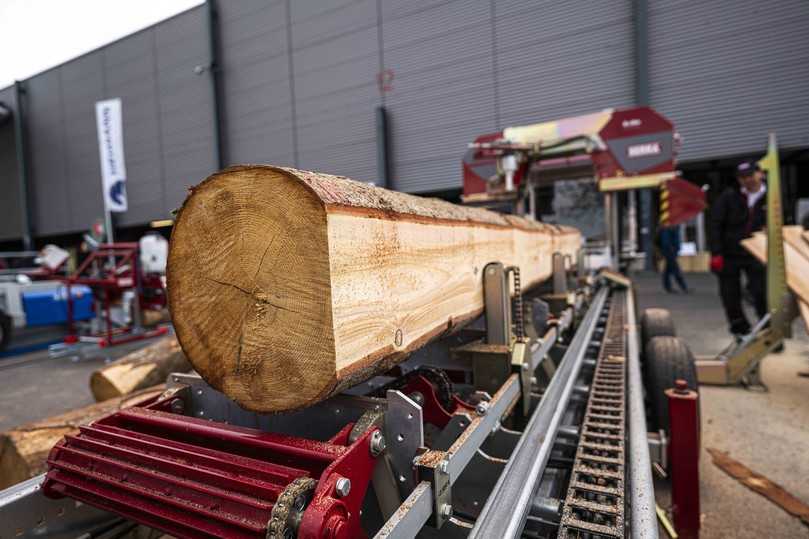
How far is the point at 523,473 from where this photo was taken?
4.30 ft

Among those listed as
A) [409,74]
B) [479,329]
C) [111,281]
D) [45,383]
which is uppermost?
[409,74]

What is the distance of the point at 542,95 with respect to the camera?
11.3 meters

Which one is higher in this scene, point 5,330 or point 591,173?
point 591,173

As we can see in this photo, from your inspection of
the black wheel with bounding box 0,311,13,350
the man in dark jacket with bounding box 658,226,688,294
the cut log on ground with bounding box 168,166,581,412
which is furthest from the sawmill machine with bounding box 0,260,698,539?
the man in dark jacket with bounding box 658,226,688,294

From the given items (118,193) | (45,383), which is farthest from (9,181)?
(45,383)

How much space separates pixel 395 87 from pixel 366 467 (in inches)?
527

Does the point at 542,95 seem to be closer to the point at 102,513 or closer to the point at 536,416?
the point at 536,416

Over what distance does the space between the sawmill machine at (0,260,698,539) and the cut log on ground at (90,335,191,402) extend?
2.62 m

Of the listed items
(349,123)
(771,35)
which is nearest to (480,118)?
(349,123)

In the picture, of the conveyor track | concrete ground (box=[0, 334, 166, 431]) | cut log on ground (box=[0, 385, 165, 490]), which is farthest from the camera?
concrete ground (box=[0, 334, 166, 431])

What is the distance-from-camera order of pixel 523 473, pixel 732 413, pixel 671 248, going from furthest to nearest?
pixel 671 248, pixel 732 413, pixel 523 473

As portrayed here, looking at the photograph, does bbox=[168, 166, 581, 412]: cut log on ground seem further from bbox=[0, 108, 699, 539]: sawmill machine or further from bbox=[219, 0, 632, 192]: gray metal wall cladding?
bbox=[219, 0, 632, 192]: gray metal wall cladding

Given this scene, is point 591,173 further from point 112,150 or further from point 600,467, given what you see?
point 112,150

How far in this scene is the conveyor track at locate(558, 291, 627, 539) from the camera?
120cm
